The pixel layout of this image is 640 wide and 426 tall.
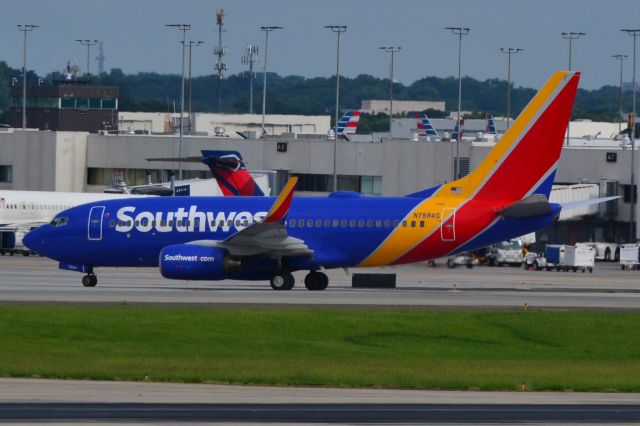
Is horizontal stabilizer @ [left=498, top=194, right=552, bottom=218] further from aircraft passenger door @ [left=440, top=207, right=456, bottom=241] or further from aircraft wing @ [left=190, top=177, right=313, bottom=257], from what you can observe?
aircraft wing @ [left=190, top=177, right=313, bottom=257]

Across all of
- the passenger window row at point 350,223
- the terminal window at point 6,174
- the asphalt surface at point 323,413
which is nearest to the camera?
the asphalt surface at point 323,413

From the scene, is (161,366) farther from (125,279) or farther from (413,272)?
(413,272)

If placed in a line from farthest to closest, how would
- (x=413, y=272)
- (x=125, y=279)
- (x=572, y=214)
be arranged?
(x=572, y=214), (x=413, y=272), (x=125, y=279)

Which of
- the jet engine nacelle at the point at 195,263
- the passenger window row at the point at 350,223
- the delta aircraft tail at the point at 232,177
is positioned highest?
the delta aircraft tail at the point at 232,177

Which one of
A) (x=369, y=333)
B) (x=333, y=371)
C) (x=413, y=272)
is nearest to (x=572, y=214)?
(x=413, y=272)

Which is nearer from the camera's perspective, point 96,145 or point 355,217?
point 355,217

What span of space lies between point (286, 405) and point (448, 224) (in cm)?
2748

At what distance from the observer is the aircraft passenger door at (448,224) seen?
53750 millimetres

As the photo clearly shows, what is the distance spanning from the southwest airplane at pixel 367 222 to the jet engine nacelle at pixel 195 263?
0.12 ft

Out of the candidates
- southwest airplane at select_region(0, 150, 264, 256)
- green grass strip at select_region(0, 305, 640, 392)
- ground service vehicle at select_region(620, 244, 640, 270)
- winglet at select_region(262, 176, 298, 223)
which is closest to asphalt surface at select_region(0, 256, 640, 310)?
winglet at select_region(262, 176, 298, 223)

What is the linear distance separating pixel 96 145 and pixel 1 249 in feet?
105

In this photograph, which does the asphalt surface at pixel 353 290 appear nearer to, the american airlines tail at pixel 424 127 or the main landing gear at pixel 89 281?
the main landing gear at pixel 89 281

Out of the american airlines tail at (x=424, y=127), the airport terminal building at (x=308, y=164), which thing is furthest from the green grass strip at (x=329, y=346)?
the american airlines tail at (x=424, y=127)

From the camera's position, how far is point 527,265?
86.9 meters
